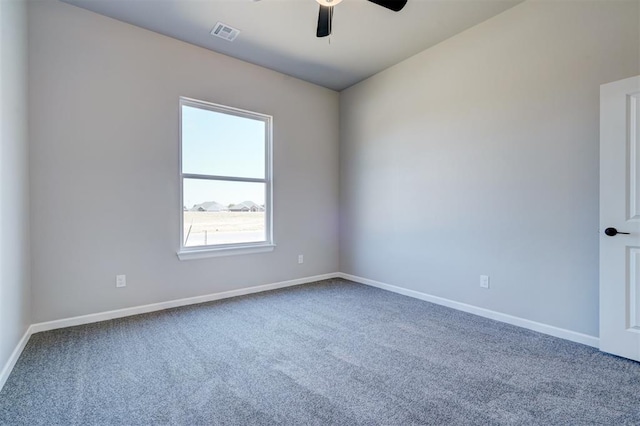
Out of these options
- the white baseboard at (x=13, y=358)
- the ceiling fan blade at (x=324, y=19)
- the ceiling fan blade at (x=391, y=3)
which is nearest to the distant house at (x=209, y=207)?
the white baseboard at (x=13, y=358)

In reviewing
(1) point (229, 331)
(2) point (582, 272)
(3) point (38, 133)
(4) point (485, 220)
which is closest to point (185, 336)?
(1) point (229, 331)

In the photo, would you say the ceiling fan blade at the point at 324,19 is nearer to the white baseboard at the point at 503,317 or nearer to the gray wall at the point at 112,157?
the gray wall at the point at 112,157

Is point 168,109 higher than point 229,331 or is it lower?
higher

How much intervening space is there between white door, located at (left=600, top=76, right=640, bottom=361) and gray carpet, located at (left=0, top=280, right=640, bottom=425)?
220mm

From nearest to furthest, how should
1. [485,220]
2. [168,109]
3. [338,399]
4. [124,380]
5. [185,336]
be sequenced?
[338,399]
[124,380]
[185,336]
[485,220]
[168,109]

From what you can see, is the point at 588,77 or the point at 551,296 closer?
the point at 588,77

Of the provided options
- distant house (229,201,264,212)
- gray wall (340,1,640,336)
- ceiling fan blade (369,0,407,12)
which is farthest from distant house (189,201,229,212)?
ceiling fan blade (369,0,407,12)

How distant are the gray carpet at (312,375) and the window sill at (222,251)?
70 cm

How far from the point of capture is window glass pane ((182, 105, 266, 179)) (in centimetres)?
364

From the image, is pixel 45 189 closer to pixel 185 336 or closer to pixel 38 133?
pixel 38 133

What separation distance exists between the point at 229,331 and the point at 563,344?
281cm

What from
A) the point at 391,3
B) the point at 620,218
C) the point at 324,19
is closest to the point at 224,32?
the point at 324,19

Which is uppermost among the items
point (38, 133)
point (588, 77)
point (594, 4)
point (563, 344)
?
point (594, 4)

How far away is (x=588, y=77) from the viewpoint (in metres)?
2.54
